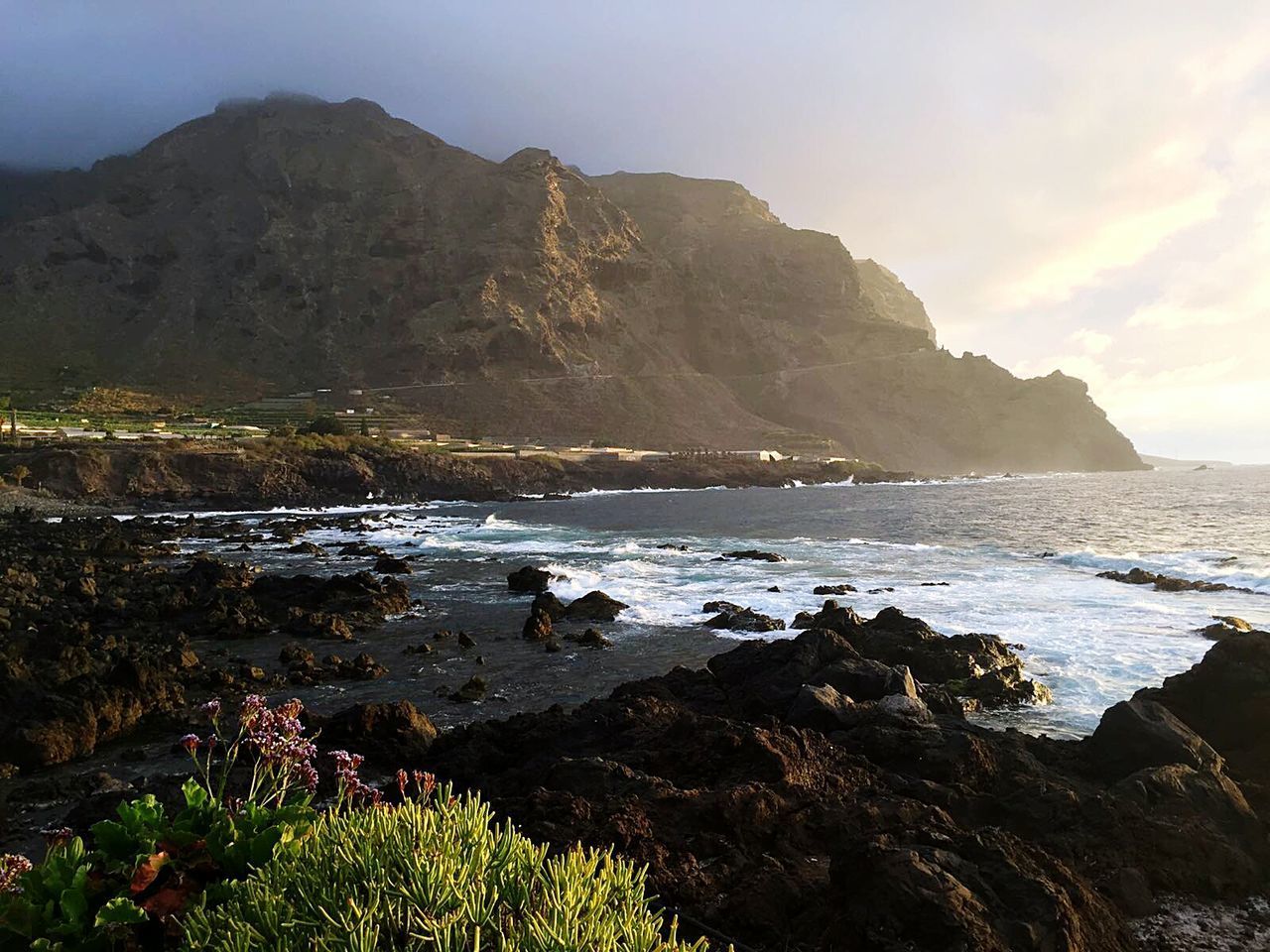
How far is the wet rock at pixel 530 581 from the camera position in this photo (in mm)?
29156

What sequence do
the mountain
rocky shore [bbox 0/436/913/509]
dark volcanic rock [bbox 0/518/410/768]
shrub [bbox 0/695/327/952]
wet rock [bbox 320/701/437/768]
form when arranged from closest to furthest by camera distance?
shrub [bbox 0/695/327/952], wet rock [bbox 320/701/437/768], dark volcanic rock [bbox 0/518/410/768], rocky shore [bbox 0/436/913/509], the mountain

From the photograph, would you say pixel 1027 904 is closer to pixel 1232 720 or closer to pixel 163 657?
pixel 1232 720

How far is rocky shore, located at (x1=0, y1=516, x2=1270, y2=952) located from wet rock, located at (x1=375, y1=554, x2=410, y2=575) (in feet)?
37.8

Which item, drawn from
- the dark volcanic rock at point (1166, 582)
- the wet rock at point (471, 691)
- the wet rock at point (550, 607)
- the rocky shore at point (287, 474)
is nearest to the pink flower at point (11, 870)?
the wet rock at point (471, 691)

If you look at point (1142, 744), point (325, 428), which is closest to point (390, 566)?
point (1142, 744)

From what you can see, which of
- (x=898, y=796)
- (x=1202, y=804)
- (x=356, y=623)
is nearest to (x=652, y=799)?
(x=898, y=796)

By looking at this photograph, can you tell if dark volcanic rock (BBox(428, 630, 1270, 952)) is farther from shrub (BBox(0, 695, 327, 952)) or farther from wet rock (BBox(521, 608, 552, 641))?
wet rock (BBox(521, 608, 552, 641))

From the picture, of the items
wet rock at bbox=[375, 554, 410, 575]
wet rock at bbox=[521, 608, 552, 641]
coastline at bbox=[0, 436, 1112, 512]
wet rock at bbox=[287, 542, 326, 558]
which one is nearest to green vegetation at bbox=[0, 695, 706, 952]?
wet rock at bbox=[521, 608, 552, 641]

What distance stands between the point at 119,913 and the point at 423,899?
A: 144 centimetres

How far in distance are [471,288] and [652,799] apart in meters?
171

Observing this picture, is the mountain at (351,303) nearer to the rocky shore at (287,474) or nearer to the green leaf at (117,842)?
the rocky shore at (287,474)

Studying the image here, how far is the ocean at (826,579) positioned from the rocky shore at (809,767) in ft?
2.96

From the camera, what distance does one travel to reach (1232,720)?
11.3m

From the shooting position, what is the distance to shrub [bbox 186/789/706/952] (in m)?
2.85
